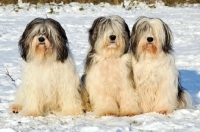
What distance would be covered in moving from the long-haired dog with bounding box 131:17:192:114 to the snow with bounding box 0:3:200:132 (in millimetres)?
224

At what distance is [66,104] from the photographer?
5.66 meters

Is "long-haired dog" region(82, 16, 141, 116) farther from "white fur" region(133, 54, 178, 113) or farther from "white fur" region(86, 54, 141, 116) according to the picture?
"white fur" region(133, 54, 178, 113)

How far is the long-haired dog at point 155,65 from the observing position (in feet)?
18.0

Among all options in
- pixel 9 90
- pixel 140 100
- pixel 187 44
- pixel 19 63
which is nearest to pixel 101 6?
pixel 187 44

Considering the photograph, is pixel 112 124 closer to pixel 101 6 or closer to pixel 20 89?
pixel 20 89

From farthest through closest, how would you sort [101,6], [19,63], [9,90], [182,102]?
[101,6], [19,63], [9,90], [182,102]

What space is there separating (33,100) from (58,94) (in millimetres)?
343

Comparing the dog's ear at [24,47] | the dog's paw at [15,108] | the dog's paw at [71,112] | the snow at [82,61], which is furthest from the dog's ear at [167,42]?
the dog's paw at [15,108]

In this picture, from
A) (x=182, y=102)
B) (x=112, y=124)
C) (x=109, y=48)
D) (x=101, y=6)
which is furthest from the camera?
(x=101, y=6)

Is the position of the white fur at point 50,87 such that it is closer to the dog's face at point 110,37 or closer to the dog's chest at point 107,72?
the dog's chest at point 107,72

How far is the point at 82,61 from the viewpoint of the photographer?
9.55 meters

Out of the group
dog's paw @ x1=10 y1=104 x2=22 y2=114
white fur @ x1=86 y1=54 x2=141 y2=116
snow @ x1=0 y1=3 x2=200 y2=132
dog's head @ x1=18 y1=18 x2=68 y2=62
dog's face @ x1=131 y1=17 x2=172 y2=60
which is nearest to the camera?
snow @ x1=0 y1=3 x2=200 y2=132

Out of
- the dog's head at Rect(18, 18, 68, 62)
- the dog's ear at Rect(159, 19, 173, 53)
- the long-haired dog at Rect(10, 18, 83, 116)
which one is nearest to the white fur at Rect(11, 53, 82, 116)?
the long-haired dog at Rect(10, 18, 83, 116)

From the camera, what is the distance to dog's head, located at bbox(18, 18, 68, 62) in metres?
5.34
